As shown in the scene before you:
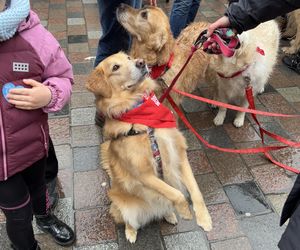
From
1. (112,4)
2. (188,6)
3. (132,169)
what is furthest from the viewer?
(188,6)

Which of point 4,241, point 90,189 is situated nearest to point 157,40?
point 90,189

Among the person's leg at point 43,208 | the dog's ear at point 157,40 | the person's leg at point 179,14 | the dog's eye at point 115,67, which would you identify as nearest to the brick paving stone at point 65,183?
the person's leg at point 43,208

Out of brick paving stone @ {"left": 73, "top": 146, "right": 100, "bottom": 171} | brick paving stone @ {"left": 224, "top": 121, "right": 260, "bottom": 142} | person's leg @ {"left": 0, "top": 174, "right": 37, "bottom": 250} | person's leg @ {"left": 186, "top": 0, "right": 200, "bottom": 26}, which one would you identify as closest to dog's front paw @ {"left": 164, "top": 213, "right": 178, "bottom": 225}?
brick paving stone @ {"left": 73, "top": 146, "right": 100, "bottom": 171}

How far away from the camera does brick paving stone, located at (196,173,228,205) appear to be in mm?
3051

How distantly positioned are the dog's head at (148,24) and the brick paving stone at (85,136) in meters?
1.08

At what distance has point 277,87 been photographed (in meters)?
4.67

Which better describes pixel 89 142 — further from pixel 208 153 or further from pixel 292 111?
pixel 292 111

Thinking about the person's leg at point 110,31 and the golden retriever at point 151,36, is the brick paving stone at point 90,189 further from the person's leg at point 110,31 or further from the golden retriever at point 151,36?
the person's leg at point 110,31

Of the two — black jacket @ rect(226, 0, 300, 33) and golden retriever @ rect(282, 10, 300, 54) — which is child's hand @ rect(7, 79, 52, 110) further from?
golden retriever @ rect(282, 10, 300, 54)

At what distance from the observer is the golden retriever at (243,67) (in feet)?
11.4

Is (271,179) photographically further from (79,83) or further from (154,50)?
(79,83)

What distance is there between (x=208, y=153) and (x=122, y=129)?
4.46ft

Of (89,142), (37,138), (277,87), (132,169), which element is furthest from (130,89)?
(277,87)

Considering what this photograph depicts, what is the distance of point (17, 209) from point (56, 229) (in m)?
0.60
